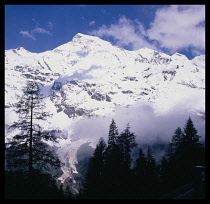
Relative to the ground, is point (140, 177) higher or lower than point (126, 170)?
lower

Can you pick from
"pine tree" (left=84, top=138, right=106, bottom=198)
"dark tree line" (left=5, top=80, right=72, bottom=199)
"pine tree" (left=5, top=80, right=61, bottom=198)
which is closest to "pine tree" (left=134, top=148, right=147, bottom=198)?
"pine tree" (left=84, top=138, right=106, bottom=198)

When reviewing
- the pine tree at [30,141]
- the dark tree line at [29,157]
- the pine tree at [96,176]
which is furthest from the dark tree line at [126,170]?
the pine tree at [30,141]

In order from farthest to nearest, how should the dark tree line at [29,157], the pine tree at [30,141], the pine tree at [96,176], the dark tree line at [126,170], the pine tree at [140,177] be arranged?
the pine tree at [96,176] → the dark tree line at [126,170] → the pine tree at [140,177] → the pine tree at [30,141] → the dark tree line at [29,157]

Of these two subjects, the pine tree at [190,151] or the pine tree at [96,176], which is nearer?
the pine tree at [96,176]

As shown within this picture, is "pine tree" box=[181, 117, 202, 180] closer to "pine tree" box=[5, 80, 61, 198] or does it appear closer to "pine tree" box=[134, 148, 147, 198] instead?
"pine tree" box=[134, 148, 147, 198]

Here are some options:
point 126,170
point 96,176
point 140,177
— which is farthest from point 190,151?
point 96,176

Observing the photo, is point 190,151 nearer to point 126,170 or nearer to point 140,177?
point 140,177

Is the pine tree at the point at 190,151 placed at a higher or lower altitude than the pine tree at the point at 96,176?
higher

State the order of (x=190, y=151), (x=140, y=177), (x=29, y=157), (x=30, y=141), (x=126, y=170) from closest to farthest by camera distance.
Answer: (x=29, y=157) → (x=30, y=141) → (x=140, y=177) → (x=126, y=170) → (x=190, y=151)

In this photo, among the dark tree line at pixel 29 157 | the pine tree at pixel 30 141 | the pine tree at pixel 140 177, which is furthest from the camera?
the pine tree at pixel 140 177

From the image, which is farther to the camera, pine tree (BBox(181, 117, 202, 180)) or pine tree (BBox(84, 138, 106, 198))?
pine tree (BBox(181, 117, 202, 180))

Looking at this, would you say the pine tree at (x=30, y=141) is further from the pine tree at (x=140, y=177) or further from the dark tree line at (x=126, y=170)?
the pine tree at (x=140, y=177)
